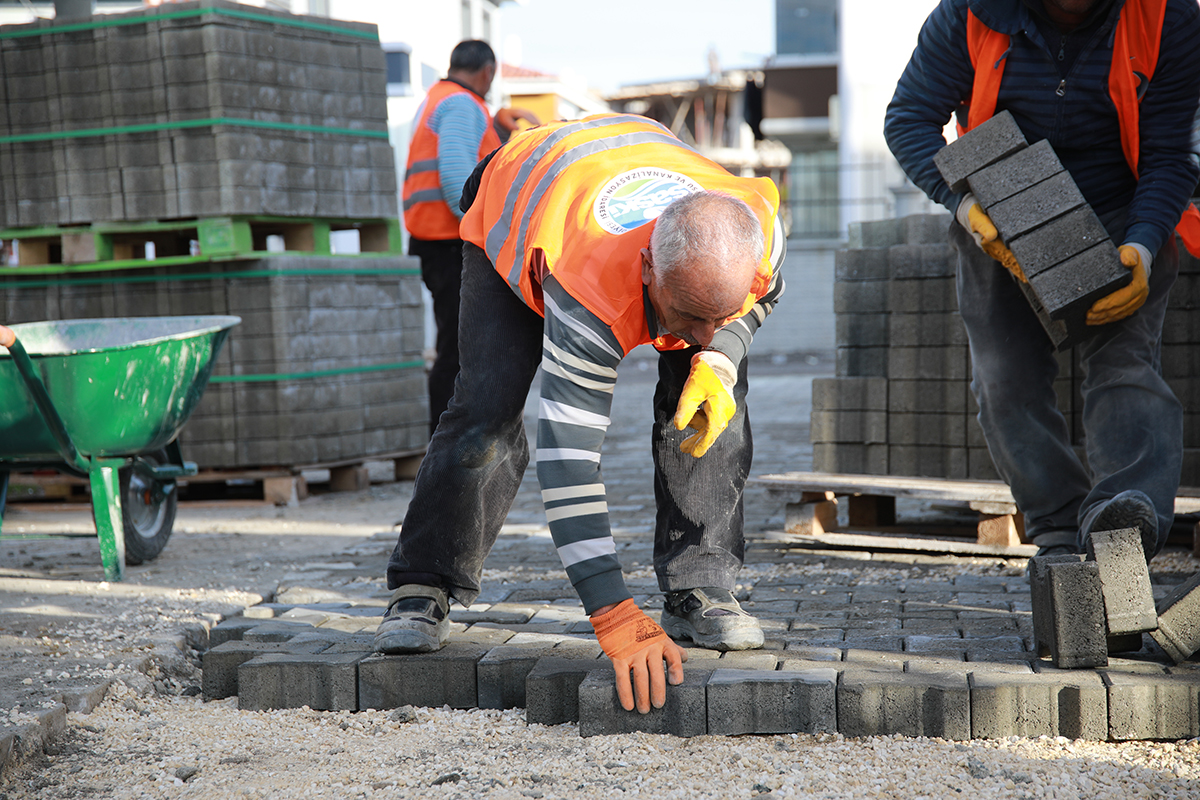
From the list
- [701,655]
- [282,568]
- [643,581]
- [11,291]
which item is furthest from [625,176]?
[11,291]

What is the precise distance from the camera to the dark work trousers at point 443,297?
5605 mm

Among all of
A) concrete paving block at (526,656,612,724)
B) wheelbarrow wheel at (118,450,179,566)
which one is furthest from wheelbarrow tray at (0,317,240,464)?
concrete paving block at (526,656,612,724)

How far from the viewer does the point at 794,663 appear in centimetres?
284

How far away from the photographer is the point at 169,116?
620cm

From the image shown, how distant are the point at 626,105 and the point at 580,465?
37393 mm

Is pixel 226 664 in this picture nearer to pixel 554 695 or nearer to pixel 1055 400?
pixel 554 695

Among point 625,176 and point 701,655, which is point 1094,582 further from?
point 625,176

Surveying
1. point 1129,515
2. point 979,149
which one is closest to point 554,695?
point 1129,515

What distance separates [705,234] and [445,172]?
3.36 m

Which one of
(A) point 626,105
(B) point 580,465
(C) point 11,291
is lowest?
(B) point 580,465

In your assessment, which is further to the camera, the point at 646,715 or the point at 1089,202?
the point at 1089,202

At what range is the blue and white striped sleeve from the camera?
5391 millimetres

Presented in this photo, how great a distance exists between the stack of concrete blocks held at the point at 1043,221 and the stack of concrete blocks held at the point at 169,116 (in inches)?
166

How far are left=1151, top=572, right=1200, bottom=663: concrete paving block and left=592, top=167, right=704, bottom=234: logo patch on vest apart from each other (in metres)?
1.55
